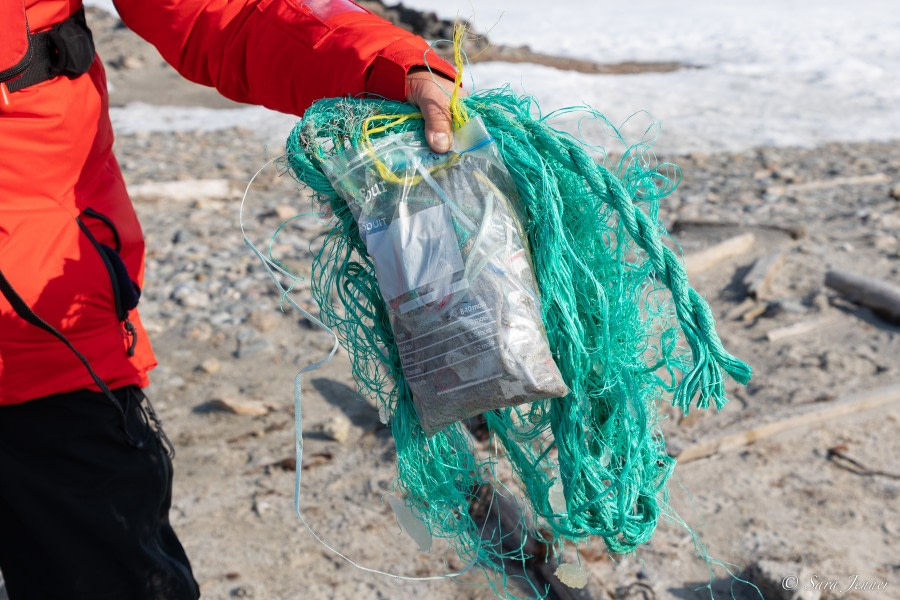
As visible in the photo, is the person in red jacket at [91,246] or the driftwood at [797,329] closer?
the person in red jacket at [91,246]

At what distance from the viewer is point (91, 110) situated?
172 cm

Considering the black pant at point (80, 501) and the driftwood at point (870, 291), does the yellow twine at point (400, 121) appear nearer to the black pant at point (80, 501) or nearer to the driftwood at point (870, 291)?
the black pant at point (80, 501)

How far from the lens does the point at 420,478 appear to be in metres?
1.83

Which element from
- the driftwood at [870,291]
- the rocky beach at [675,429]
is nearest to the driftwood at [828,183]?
the rocky beach at [675,429]

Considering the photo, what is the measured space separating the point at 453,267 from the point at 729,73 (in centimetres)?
1313

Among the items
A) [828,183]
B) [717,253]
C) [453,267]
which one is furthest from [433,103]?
[828,183]

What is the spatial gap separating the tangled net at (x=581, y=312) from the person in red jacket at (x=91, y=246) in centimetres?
14

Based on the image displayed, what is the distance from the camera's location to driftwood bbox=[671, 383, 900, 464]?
3168mm

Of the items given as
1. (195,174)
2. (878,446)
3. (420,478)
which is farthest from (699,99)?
(420,478)

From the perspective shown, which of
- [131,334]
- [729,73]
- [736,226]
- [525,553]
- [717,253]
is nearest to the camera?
[131,334]

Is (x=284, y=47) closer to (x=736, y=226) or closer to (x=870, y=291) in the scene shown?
(x=870, y=291)

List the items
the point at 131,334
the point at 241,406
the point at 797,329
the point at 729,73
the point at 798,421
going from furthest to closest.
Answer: the point at 729,73
the point at 797,329
the point at 241,406
the point at 798,421
the point at 131,334

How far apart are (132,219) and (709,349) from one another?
Result: 1261 millimetres

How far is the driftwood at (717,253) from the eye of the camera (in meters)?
4.96
